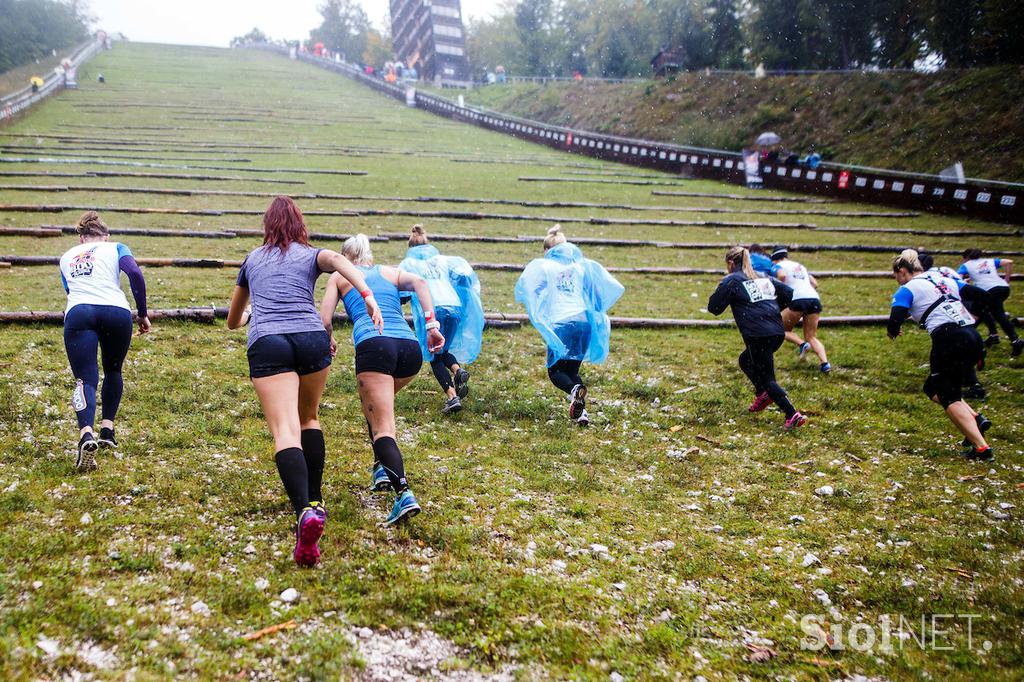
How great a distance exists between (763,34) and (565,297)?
127ft

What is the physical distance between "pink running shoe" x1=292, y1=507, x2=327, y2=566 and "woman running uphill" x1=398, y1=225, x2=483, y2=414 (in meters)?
3.13

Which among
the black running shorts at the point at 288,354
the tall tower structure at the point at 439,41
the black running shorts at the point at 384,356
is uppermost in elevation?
the tall tower structure at the point at 439,41

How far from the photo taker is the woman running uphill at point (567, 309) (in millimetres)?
7527

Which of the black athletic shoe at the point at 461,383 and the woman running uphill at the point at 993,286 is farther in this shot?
the woman running uphill at the point at 993,286

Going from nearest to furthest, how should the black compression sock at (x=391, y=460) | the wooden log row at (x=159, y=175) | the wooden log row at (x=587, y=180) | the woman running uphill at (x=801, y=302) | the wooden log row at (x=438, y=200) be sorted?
1. the black compression sock at (x=391, y=460)
2. the woman running uphill at (x=801, y=302)
3. the wooden log row at (x=438, y=200)
4. the wooden log row at (x=159, y=175)
5. the wooden log row at (x=587, y=180)

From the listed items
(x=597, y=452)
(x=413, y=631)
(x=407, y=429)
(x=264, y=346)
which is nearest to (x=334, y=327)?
(x=407, y=429)

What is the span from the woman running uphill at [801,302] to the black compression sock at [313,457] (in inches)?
282

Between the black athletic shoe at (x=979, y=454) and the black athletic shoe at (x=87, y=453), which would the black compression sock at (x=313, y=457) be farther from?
the black athletic shoe at (x=979, y=454)

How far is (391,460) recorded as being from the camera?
492 centimetres

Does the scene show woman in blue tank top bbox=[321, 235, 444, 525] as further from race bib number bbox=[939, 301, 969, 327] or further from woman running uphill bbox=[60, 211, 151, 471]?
race bib number bbox=[939, 301, 969, 327]

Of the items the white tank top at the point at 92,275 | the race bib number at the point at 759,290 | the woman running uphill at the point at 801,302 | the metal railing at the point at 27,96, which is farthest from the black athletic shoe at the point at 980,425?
the metal railing at the point at 27,96

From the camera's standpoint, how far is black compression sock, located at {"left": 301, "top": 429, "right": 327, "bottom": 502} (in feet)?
15.2

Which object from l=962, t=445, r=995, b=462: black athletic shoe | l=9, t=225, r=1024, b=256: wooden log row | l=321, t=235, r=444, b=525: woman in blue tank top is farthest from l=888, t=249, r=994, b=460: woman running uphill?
l=9, t=225, r=1024, b=256: wooden log row

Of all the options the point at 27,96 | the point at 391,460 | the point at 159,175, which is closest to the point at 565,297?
the point at 391,460
